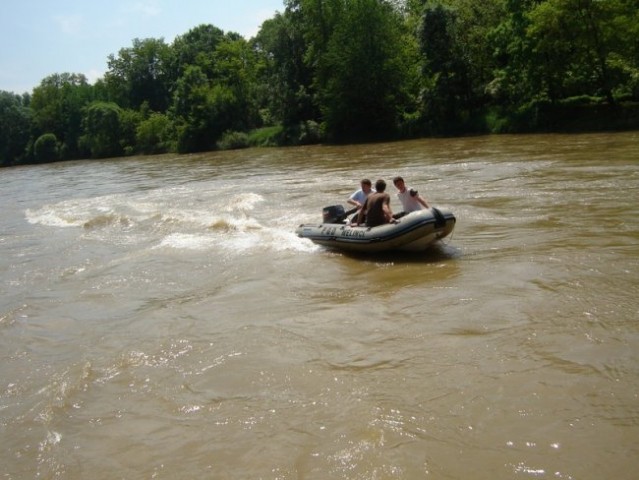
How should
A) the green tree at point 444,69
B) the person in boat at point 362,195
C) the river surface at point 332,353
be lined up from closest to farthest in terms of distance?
the river surface at point 332,353 < the person in boat at point 362,195 < the green tree at point 444,69

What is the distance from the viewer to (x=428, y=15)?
34.5 m

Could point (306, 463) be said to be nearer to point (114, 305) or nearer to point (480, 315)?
point (480, 315)

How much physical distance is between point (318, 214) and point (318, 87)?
30527 mm

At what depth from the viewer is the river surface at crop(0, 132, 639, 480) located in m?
4.45

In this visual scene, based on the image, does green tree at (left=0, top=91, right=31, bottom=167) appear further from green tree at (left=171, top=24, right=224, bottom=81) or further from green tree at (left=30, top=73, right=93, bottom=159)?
green tree at (left=171, top=24, right=224, bottom=81)

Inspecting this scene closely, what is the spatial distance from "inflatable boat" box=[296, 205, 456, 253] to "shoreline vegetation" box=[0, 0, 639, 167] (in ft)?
68.8

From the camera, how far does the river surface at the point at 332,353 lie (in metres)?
4.45

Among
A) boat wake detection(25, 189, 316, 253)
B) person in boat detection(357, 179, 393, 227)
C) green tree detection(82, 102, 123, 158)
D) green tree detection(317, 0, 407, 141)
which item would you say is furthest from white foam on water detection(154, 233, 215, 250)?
green tree detection(82, 102, 123, 158)

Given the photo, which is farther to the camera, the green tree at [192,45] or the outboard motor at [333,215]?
the green tree at [192,45]

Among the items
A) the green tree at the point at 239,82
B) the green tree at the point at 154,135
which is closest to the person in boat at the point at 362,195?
the green tree at the point at 239,82

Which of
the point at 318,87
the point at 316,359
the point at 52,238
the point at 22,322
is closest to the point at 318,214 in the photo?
the point at 52,238

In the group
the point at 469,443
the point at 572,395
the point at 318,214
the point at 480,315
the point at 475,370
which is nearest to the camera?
the point at 469,443

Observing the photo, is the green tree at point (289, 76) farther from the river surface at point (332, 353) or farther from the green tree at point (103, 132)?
the river surface at point (332, 353)

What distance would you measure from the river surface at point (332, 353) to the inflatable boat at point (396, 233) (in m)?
0.25
